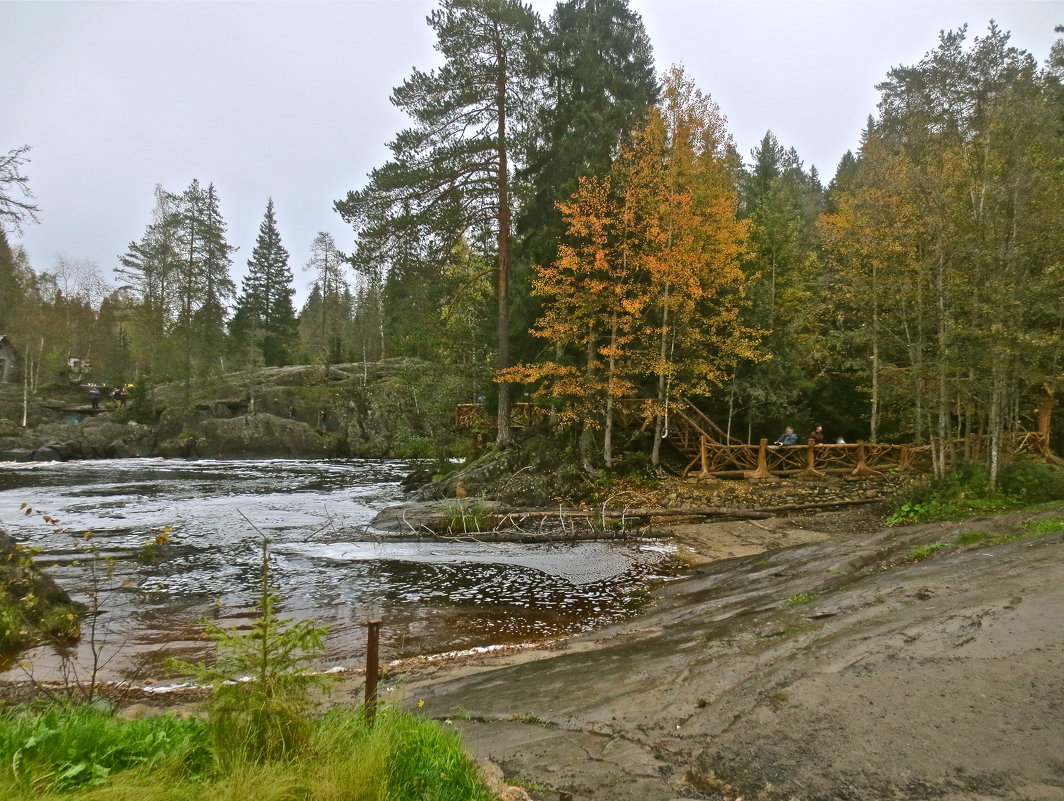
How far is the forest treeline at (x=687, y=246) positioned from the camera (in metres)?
13.1

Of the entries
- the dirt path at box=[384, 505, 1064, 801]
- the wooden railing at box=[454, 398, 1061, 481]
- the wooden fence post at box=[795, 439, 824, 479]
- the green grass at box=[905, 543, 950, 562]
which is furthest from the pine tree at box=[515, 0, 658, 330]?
the dirt path at box=[384, 505, 1064, 801]

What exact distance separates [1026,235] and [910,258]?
3031 mm

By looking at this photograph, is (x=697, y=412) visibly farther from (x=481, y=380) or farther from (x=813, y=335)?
(x=481, y=380)

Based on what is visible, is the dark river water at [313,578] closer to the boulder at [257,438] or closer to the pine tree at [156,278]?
the boulder at [257,438]

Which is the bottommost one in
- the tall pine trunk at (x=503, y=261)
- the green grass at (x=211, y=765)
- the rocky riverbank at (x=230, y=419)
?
the green grass at (x=211, y=765)

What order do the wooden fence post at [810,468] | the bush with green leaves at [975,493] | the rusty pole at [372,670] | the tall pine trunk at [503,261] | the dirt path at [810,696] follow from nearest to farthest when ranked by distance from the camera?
the dirt path at [810,696] < the rusty pole at [372,670] < the bush with green leaves at [975,493] < the wooden fence post at [810,468] < the tall pine trunk at [503,261]

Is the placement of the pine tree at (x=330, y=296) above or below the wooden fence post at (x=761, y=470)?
above

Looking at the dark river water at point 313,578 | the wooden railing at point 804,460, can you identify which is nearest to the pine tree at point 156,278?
the dark river water at point 313,578

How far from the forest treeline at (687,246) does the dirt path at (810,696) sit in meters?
7.19

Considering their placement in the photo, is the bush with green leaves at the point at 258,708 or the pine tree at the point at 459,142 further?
the pine tree at the point at 459,142

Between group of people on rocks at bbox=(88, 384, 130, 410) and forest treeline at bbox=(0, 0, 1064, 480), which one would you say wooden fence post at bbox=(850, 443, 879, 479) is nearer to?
forest treeline at bbox=(0, 0, 1064, 480)

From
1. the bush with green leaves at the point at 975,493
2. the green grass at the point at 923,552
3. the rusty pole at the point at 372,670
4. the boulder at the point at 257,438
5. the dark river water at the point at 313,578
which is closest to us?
the rusty pole at the point at 372,670

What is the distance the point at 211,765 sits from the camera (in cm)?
331

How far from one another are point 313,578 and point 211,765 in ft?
28.6
